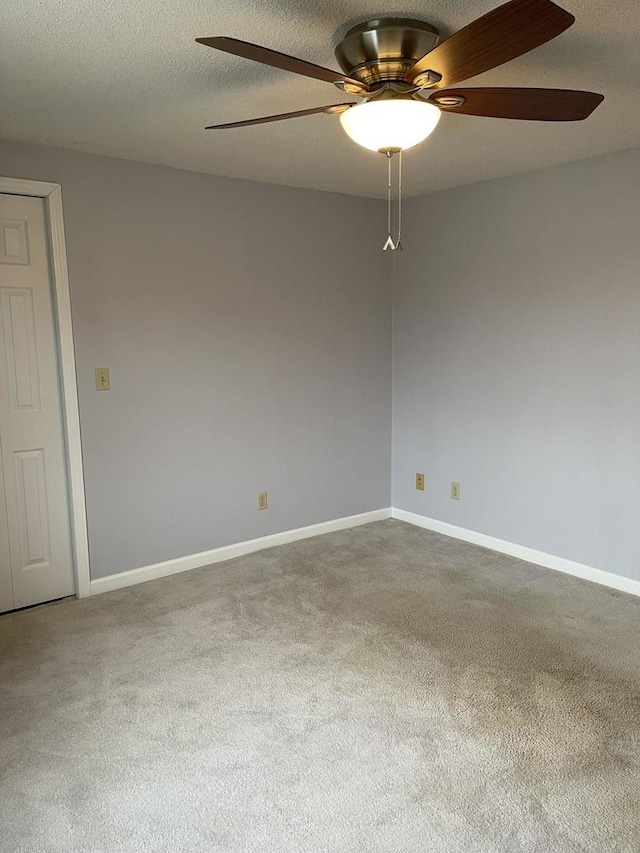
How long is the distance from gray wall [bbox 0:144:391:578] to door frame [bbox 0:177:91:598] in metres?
0.05

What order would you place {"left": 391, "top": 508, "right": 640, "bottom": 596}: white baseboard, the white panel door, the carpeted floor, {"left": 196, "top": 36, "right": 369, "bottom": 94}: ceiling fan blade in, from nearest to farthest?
{"left": 196, "top": 36, "right": 369, "bottom": 94}: ceiling fan blade
the carpeted floor
the white panel door
{"left": 391, "top": 508, "right": 640, "bottom": 596}: white baseboard

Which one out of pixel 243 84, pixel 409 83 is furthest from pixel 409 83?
pixel 243 84

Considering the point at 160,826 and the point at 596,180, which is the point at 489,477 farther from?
the point at 160,826

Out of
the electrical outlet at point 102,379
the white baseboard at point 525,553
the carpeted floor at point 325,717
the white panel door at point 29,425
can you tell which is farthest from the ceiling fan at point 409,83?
the white baseboard at point 525,553

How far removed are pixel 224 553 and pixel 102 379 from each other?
1.27m

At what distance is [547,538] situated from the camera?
370 cm

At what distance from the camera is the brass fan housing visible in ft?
5.74

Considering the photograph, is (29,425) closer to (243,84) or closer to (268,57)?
(243,84)

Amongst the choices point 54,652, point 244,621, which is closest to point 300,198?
point 244,621

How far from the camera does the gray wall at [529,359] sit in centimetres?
327

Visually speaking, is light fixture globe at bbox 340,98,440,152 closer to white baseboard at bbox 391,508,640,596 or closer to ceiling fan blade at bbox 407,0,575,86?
ceiling fan blade at bbox 407,0,575,86

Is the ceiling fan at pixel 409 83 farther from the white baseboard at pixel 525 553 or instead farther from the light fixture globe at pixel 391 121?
the white baseboard at pixel 525 553

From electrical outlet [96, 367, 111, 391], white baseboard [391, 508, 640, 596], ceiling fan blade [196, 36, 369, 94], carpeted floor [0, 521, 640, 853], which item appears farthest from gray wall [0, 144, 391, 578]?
ceiling fan blade [196, 36, 369, 94]

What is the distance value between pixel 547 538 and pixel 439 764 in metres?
1.95
